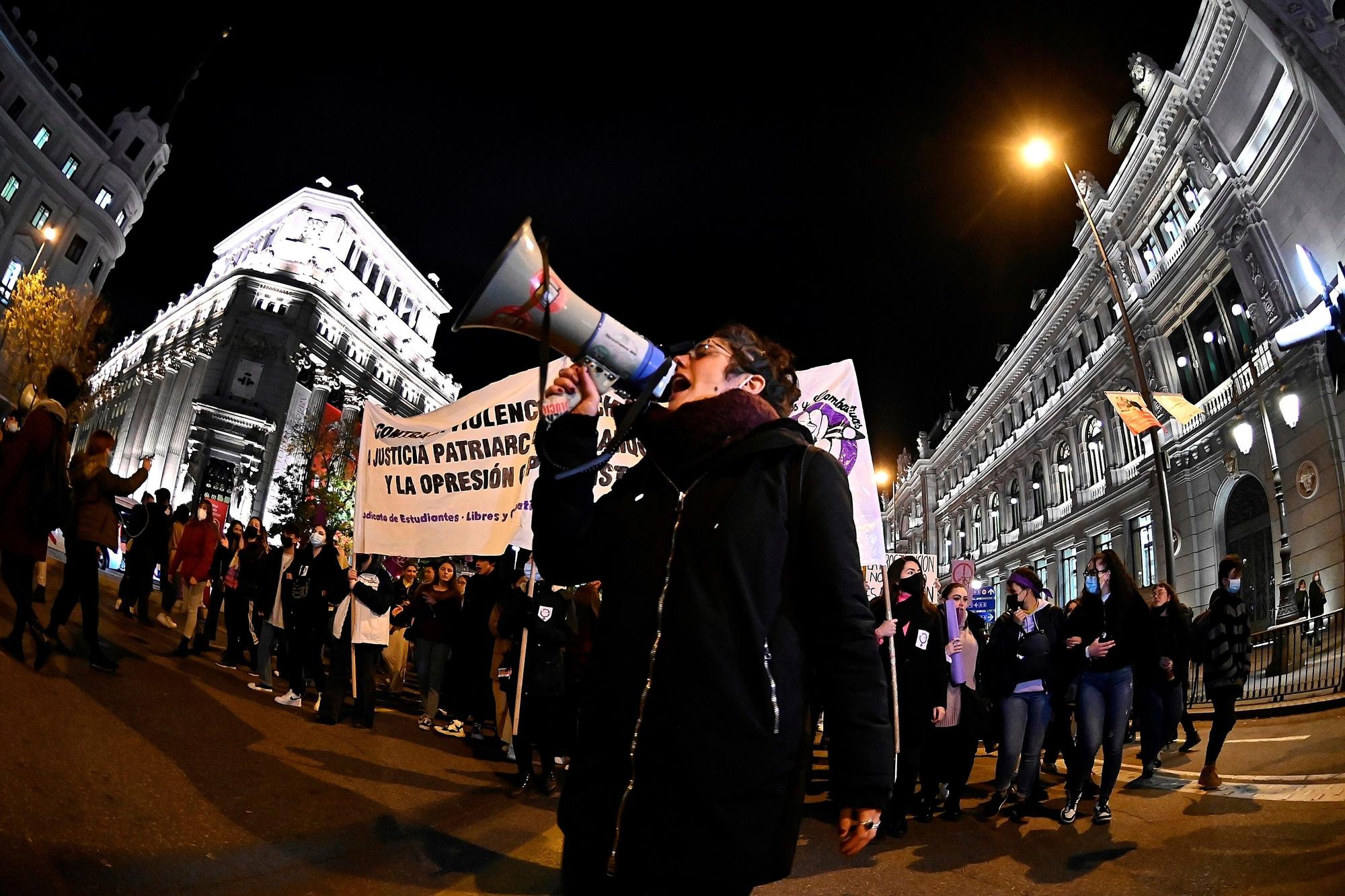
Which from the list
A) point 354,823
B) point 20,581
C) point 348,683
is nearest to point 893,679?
point 354,823

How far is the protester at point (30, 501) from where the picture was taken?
5566 millimetres

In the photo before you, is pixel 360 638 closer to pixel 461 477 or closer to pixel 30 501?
pixel 461 477

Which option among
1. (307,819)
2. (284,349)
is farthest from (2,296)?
(307,819)

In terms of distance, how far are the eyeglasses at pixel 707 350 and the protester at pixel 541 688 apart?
4.88 meters

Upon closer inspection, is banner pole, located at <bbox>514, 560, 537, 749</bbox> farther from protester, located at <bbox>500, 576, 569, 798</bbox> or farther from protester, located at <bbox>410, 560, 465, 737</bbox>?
protester, located at <bbox>410, 560, 465, 737</bbox>

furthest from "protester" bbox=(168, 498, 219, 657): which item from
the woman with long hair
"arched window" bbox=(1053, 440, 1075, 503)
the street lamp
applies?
the street lamp

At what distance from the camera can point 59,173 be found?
178ft

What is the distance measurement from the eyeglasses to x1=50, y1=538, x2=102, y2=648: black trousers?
19.9 ft

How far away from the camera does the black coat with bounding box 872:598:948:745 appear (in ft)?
21.9

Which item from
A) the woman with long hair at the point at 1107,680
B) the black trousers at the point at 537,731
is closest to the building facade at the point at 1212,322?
the woman with long hair at the point at 1107,680

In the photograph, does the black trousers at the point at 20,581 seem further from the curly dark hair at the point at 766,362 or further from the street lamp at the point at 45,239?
the street lamp at the point at 45,239

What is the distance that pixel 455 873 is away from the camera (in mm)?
4328

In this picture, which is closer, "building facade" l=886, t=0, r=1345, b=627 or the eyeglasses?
the eyeglasses

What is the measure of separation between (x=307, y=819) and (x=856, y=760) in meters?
4.08
